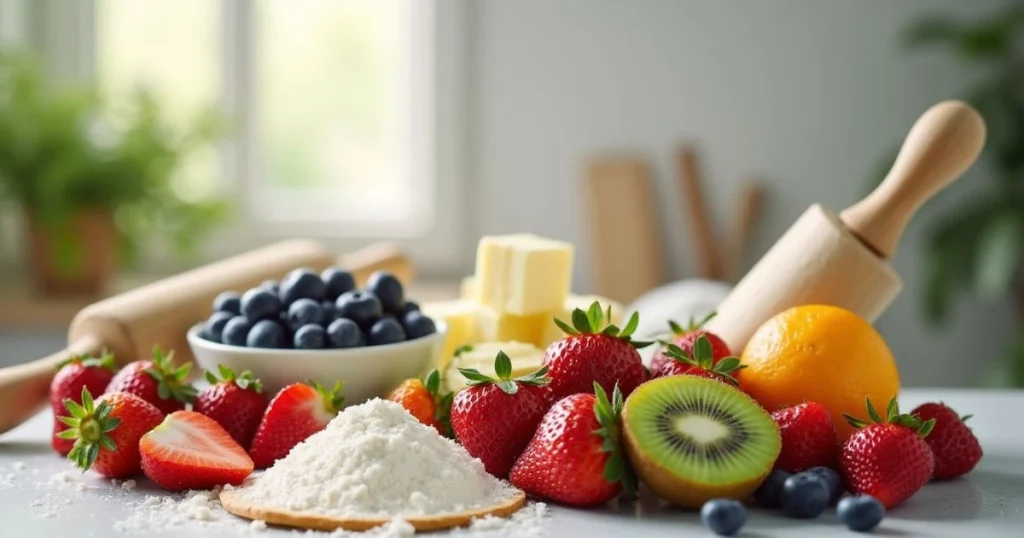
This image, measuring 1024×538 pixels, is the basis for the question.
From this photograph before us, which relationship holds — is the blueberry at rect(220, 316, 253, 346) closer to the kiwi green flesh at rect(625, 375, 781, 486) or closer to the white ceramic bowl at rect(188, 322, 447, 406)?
the white ceramic bowl at rect(188, 322, 447, 406)

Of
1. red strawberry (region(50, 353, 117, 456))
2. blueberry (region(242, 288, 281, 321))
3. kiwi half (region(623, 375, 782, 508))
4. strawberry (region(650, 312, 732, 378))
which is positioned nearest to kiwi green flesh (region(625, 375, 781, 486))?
kiwi half (region(623, 375, 782, 508))

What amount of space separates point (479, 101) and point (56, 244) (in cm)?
120

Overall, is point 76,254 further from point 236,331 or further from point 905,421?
point 905,421

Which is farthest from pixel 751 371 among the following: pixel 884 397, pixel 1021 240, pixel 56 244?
pixel 56 244

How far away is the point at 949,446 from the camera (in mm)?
1066

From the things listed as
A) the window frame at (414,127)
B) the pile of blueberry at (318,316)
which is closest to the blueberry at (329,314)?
the pile of blueberry at (318,316)

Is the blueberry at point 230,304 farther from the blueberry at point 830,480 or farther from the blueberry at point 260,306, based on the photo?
the blueberry at point 830,480

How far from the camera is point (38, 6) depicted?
3.32 meters

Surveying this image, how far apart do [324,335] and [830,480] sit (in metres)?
0.52

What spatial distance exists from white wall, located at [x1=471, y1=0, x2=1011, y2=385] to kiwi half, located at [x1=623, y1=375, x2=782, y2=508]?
2.39 meters

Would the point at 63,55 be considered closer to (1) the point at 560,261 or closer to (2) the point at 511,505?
(1) the point at 560,261

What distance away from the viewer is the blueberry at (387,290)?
1.25 meters

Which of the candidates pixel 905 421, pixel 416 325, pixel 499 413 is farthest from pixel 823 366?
pixel 416 325

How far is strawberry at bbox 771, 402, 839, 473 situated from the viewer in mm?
992
